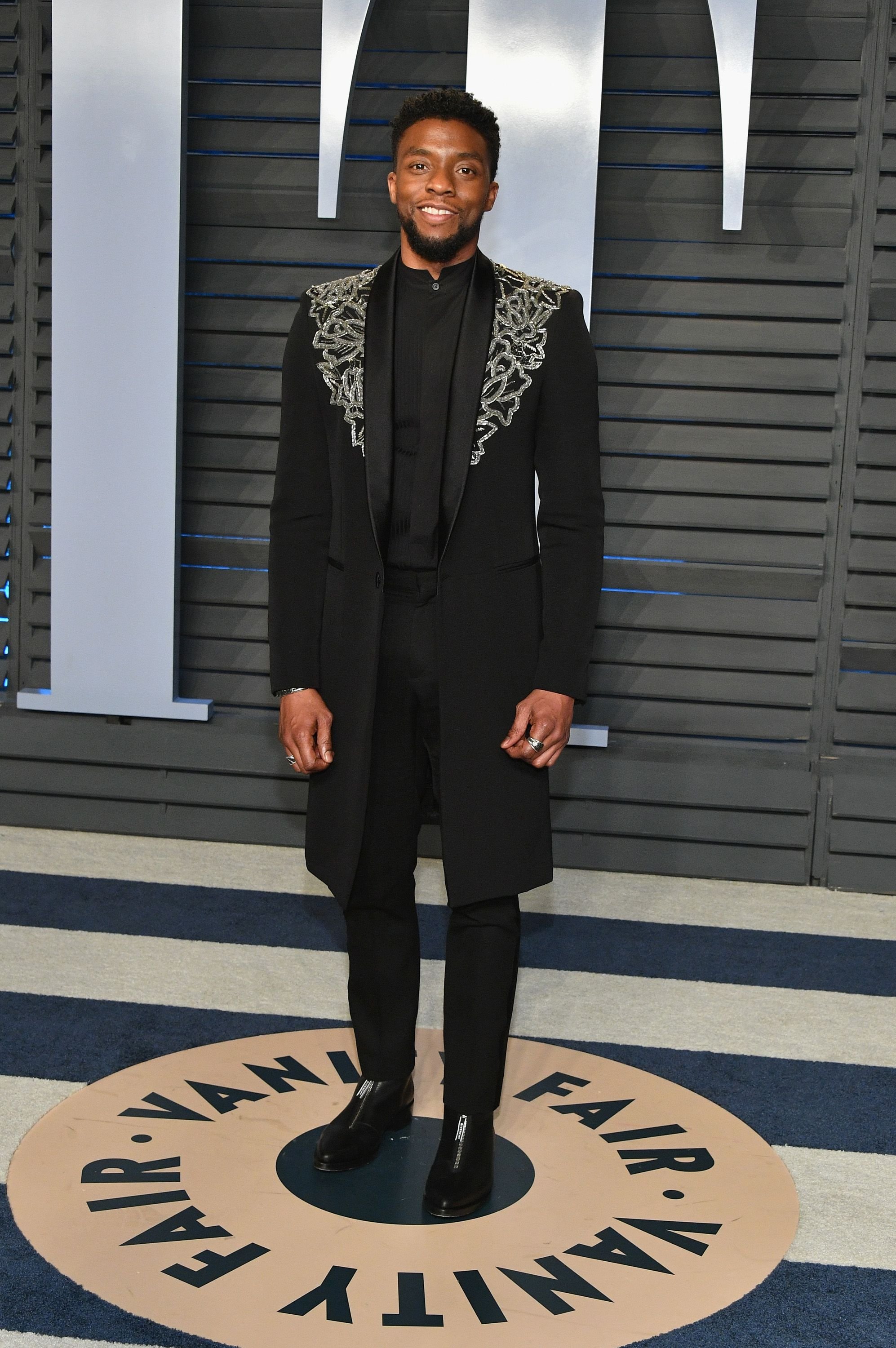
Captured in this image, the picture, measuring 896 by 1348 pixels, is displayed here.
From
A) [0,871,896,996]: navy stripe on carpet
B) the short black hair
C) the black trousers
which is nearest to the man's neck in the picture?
the short black hair

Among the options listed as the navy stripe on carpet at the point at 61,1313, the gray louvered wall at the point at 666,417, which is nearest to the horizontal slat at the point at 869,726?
the gray louvered wall at the point at 666,417

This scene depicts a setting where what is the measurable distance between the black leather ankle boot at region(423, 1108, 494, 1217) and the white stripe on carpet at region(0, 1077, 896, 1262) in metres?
0.44

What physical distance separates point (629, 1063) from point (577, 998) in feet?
1.09

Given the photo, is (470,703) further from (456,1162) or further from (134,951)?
(134,951)

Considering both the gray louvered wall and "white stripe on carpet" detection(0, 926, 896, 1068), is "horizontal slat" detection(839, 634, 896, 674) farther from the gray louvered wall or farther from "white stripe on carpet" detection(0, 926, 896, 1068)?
"white stripe on carpet" detection(0, 926, 896, 1068)

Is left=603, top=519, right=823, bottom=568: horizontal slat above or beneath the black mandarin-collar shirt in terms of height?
beneath

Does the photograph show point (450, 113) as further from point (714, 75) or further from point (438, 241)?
point (714, 75)

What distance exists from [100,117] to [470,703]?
257cm

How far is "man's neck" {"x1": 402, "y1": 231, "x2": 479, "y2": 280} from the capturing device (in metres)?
1.94

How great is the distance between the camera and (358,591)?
1946 mm

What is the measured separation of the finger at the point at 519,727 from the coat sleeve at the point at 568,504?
44 millimetres

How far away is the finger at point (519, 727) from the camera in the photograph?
192 cm

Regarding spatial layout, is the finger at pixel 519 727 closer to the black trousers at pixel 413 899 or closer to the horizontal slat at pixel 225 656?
the black trousers at pixel 413 899

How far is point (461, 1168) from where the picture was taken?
1.98 meters
